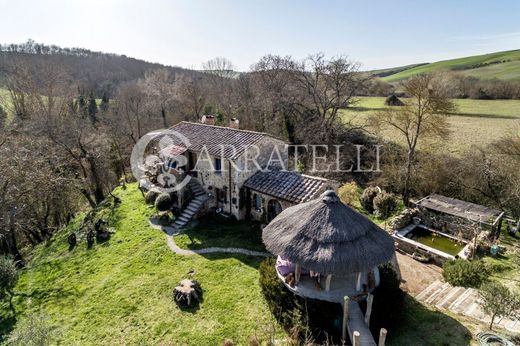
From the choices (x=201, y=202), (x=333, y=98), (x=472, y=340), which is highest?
(x=333, y=98)

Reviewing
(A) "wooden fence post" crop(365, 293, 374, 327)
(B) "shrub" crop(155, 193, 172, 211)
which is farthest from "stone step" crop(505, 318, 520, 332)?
(B) "shrub" crop(155, 193, 172, 211)

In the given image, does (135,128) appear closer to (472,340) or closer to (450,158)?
(450,158)

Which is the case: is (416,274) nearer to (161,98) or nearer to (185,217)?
(185,217)

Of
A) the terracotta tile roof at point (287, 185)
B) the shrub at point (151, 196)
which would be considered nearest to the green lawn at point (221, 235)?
the terracotta tile roof at point (287, 185)

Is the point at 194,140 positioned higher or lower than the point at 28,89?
lower

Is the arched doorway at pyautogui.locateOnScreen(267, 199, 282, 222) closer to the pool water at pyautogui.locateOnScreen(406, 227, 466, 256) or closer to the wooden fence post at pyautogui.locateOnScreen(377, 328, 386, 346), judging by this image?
the pool water at pyautogui.locateOnScreen(406, 227, 466, 256)

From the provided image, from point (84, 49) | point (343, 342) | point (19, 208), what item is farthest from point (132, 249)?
point (84, 49)

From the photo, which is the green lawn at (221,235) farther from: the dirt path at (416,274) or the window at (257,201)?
the dirt path at (416,274)

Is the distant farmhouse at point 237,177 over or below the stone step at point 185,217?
over
